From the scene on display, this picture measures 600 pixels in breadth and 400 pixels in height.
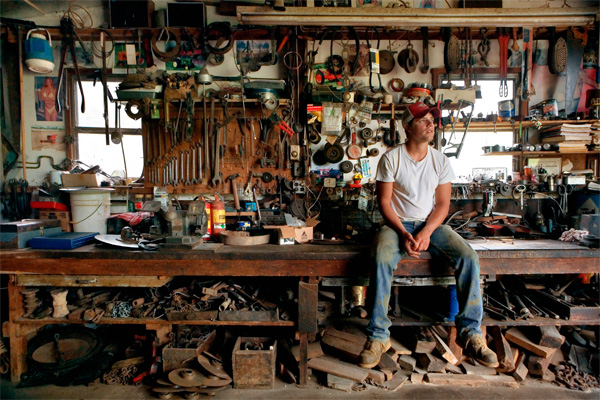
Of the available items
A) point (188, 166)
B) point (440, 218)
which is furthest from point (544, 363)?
point (188, 166)

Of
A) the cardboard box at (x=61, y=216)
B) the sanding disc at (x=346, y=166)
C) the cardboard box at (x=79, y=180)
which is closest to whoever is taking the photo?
the cardboard box at (x=61, y=216)

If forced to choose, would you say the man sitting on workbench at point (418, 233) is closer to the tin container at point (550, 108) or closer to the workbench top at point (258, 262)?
the workbench top at point (258, 262)

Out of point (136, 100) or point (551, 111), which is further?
point (551, 111)

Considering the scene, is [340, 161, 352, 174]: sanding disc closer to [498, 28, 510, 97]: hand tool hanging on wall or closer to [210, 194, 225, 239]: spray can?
[210, 194, 225, 239]: spray can

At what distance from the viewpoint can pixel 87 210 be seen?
9.34ft

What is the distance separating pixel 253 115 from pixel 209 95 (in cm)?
54

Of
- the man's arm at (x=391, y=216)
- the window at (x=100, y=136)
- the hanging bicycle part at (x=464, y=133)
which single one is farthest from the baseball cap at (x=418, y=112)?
the window at (x=100, y=136)

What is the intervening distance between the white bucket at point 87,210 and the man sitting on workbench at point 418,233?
242cm

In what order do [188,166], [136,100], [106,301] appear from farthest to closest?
[188,166] < [136,100] < [106,301]

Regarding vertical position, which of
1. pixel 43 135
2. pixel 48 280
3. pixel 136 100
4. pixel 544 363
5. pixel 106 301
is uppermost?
pixel 136 100

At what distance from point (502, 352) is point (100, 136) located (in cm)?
490

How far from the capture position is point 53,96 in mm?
4031

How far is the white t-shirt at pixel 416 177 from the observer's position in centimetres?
239

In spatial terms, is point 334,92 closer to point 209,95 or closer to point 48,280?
point 209,95
